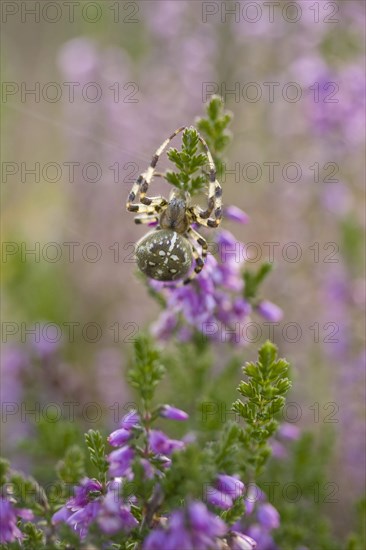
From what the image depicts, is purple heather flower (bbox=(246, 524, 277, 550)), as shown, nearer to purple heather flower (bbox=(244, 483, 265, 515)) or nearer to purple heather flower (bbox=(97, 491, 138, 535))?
purple heather flower (bbox=(244, 483, 265, 515))

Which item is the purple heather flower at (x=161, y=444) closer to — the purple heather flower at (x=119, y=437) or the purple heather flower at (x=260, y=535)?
the purple heather flower at (x=119, y=437)

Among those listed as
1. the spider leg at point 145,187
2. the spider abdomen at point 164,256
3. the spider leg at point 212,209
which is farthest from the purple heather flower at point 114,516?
the spider leg at point 145,187

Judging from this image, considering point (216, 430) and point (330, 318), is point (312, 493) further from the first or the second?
point (330, 318)

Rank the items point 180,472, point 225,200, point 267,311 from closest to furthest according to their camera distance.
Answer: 1. point 180,472
2. point 267,311
3. point 225,200

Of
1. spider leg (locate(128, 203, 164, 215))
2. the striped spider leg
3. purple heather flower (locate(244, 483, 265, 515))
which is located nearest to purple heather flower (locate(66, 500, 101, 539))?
purple heather flower (locate(244, 483, 265, 515))

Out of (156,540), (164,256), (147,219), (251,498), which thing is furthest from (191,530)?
(147,219)

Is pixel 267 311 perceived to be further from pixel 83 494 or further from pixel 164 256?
pixel 83 494
